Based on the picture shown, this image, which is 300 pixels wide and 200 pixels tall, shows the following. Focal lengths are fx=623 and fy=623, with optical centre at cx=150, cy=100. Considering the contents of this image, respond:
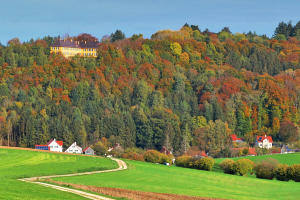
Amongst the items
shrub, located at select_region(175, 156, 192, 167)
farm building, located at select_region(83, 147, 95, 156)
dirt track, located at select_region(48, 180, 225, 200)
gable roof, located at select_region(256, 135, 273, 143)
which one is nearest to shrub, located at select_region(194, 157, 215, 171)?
shrub, located at select_region(175, 156, 192, 167)

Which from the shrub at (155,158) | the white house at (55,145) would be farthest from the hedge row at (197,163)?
the white house at (55,145)

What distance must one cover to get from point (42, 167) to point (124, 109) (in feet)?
330

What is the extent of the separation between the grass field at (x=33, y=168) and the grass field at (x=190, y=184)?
5.04m

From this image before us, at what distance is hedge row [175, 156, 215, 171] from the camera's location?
88.2m

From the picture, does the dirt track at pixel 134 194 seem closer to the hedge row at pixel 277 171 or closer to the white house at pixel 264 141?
the hedge row at pixel 277 171

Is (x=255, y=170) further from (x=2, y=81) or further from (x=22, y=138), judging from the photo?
(x=2, y=81)

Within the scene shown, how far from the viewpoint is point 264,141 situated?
529 ft

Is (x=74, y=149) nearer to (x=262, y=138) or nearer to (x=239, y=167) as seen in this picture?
(x=262, y=138)

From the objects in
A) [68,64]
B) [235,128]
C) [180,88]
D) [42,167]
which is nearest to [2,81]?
[68,64]

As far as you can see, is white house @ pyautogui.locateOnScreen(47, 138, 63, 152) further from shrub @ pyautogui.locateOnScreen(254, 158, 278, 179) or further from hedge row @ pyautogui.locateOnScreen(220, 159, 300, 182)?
shrub @ pyautogui.locateOnScreen(254, 158, 278, 179)

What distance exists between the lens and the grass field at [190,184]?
53744 mm

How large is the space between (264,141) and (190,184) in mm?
102740

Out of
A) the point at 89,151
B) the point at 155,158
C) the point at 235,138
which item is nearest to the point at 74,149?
the point at 89,151

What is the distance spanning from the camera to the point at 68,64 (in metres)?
194
